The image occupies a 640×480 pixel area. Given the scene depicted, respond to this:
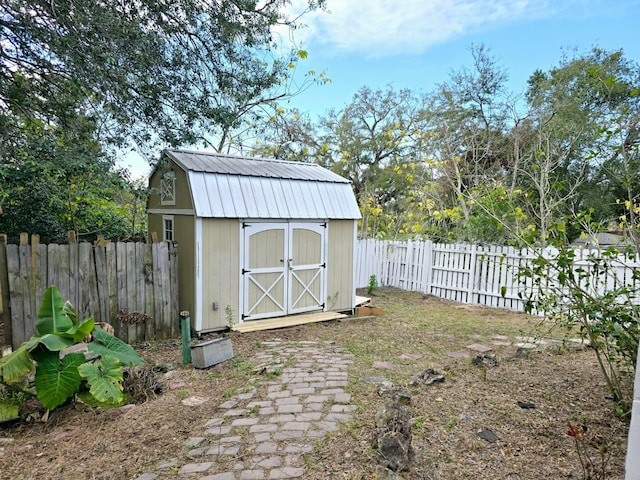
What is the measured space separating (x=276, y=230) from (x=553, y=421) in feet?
16.6

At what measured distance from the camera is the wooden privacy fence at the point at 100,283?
15.9ft

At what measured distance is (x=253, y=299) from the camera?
22.8 ft

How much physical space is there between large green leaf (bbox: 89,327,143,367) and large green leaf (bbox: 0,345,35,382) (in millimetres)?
514

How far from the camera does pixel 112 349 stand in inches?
161

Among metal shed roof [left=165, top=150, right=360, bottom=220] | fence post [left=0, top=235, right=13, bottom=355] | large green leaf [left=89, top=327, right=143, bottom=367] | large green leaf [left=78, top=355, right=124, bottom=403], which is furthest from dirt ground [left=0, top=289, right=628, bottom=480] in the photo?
metal shed roof [left=165, top=150, right=360, bottom=220]

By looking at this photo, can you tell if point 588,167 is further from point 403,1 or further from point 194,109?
point 194,109

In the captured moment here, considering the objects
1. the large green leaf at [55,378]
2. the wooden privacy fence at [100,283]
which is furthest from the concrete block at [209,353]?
the wooden privacy fence at [100,283]

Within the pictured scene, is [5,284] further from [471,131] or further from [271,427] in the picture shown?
[471,131]

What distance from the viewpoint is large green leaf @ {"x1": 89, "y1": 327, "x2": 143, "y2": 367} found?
13.0 feet

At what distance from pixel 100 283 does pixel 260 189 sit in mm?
2938

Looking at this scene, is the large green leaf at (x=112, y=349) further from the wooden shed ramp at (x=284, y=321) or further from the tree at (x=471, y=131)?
the tree at (x=471, y=131)

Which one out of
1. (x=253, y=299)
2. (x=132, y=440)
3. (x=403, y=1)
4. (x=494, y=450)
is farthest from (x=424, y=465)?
(x=403, y=1)

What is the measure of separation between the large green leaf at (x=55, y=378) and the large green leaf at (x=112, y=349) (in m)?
0.26

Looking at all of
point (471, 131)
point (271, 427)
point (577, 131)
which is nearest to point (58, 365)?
point (271, 427)
